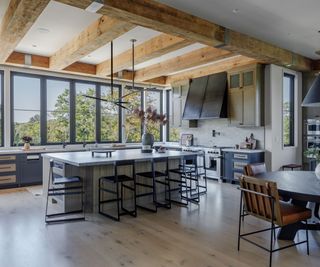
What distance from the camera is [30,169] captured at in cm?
648

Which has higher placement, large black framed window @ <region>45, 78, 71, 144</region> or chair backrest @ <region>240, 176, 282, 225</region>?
large black framed window @ <region>45, 78, 71, 144</region>

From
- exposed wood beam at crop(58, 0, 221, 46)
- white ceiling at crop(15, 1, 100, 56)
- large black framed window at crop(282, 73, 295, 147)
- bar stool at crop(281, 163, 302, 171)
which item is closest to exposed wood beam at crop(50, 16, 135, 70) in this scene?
white ceiling at crop(15, 1, 100, 56)

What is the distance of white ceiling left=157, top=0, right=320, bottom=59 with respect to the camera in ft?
12.1

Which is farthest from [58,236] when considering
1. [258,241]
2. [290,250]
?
[290,250]

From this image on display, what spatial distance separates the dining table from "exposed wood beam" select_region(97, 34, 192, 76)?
2.74 meters

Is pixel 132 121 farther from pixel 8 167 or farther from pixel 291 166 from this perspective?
pixel 291 166

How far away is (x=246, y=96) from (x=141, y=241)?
452cm

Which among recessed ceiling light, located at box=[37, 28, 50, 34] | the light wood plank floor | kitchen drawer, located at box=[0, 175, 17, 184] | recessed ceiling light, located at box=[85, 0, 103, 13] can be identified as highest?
recessed ceiling light, located at box=[37, 28, 50, 34]

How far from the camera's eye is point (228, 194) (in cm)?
569

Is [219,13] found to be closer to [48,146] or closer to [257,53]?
[257,53]

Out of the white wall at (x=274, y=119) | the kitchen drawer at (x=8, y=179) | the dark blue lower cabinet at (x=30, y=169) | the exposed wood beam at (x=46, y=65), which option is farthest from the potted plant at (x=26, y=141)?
the white wall at (x=274, y=119)

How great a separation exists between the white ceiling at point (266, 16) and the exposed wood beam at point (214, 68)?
1.53m

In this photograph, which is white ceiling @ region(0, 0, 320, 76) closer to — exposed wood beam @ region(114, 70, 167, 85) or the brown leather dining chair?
exposed wood beam @ region(114, 70, 167, 85)

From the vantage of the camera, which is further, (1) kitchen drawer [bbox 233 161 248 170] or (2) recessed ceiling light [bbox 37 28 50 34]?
(1) kitchen drawer [bbox 233 161 248 170]
